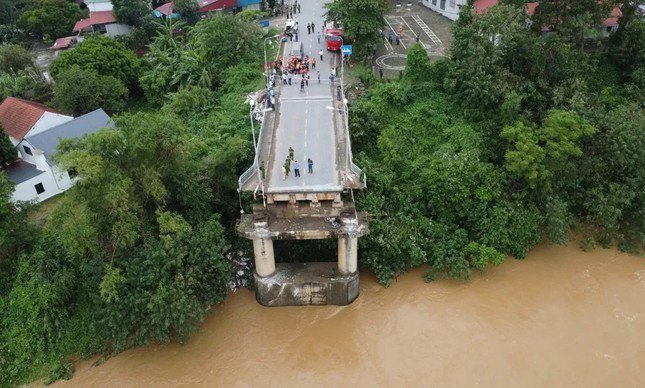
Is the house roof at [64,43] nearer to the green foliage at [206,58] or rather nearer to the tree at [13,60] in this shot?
the tree at [13,60]

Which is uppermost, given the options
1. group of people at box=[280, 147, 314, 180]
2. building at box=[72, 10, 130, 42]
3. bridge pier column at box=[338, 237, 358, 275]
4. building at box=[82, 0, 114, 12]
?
building at box=[82, 0, 114, 12]

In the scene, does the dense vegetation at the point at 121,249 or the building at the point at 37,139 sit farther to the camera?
the building at the point at 37,139

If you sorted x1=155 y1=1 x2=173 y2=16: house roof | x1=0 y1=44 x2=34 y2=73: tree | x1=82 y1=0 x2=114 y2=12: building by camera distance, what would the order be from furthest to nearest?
x1=82 y1=0 x2=114 y2=12: building
x1=155 y1=1 x2=173 y2=16: house roof
x1=0 y1=44 x2=34 y2=73: tree

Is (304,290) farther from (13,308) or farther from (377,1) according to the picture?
(377,1)

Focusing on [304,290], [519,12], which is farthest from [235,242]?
[519,12]

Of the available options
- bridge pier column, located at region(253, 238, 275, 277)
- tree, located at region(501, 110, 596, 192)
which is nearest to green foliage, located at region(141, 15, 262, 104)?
bridge pier column, located at region(253, 238, 275, 277)

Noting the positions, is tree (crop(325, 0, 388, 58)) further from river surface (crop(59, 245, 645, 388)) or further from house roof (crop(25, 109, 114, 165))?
river surface (crop(59, 245, 645, 388))

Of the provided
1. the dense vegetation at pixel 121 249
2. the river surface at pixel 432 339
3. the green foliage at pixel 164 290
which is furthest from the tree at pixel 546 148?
the green foliage at pixel 164 290
